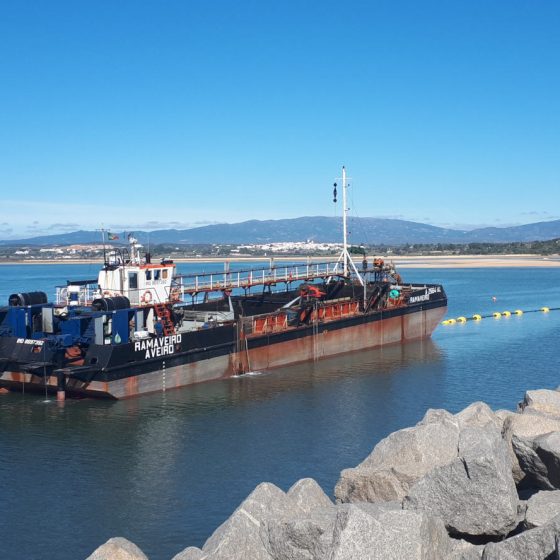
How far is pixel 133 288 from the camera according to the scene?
31531 millimetres

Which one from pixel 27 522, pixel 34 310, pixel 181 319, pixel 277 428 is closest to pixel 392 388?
pixel 277 428

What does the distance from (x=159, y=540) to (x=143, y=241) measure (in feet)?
65.8

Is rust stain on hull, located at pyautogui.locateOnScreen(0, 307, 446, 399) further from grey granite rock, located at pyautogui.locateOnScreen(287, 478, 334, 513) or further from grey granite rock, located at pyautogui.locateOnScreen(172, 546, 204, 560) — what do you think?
grey granite rock, located at pyautogui.locateOnScreen(172, 546, 204, 560)

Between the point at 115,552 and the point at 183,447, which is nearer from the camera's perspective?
the point at 115,552

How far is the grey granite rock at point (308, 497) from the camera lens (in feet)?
38.6

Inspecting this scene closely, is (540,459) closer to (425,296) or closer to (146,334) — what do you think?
(146,334)

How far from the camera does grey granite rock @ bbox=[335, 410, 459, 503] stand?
12.6 m

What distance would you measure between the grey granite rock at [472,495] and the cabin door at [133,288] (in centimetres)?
2161

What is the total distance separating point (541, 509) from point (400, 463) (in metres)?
3.31

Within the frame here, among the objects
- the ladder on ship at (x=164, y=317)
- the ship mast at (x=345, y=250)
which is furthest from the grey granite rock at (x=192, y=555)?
the ship mast at (x=345, y=250)

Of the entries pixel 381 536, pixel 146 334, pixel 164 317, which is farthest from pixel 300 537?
pixel 164 317

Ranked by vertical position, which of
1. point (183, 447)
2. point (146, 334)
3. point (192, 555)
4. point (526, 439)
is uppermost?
point (526, 439)

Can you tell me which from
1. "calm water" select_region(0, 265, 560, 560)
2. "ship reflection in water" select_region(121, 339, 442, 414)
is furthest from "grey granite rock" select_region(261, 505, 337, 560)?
"ship reflection in water" select_region(121, 339, 442, 414)

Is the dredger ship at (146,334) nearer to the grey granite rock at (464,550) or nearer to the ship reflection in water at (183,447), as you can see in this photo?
the ship reflection in water at (183,447)
